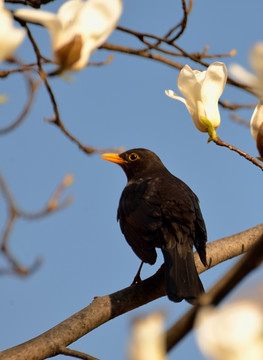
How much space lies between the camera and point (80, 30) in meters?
1.28

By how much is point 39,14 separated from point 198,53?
2117mm

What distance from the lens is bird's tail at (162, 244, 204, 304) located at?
323cm

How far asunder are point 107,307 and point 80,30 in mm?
2055

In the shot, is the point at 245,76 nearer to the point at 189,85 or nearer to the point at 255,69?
the point at 255,69

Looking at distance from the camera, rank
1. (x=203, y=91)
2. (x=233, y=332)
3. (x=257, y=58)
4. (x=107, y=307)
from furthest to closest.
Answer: (x=107, y=307)
(x=203, y=91)
(x=257, y=58)
(x=233, y=332)

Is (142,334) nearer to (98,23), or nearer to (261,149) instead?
(98,23)

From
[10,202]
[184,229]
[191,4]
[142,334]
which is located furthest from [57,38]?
[184,229]

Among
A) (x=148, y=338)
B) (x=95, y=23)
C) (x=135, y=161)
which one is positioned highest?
(x=95, y=23)

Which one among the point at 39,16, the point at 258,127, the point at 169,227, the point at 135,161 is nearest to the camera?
the point at 39,16

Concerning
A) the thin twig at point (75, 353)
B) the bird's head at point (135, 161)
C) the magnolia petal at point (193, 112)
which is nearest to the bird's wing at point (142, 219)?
the bird's head at point (135, 161)

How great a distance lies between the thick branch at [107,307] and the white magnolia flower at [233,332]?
6.87 ft

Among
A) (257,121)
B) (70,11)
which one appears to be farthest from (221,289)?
(257,121)

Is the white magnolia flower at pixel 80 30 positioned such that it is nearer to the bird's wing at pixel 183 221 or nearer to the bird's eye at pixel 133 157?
the bird's wing at pixel 183 221

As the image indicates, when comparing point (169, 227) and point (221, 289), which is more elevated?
point (221, 289)
